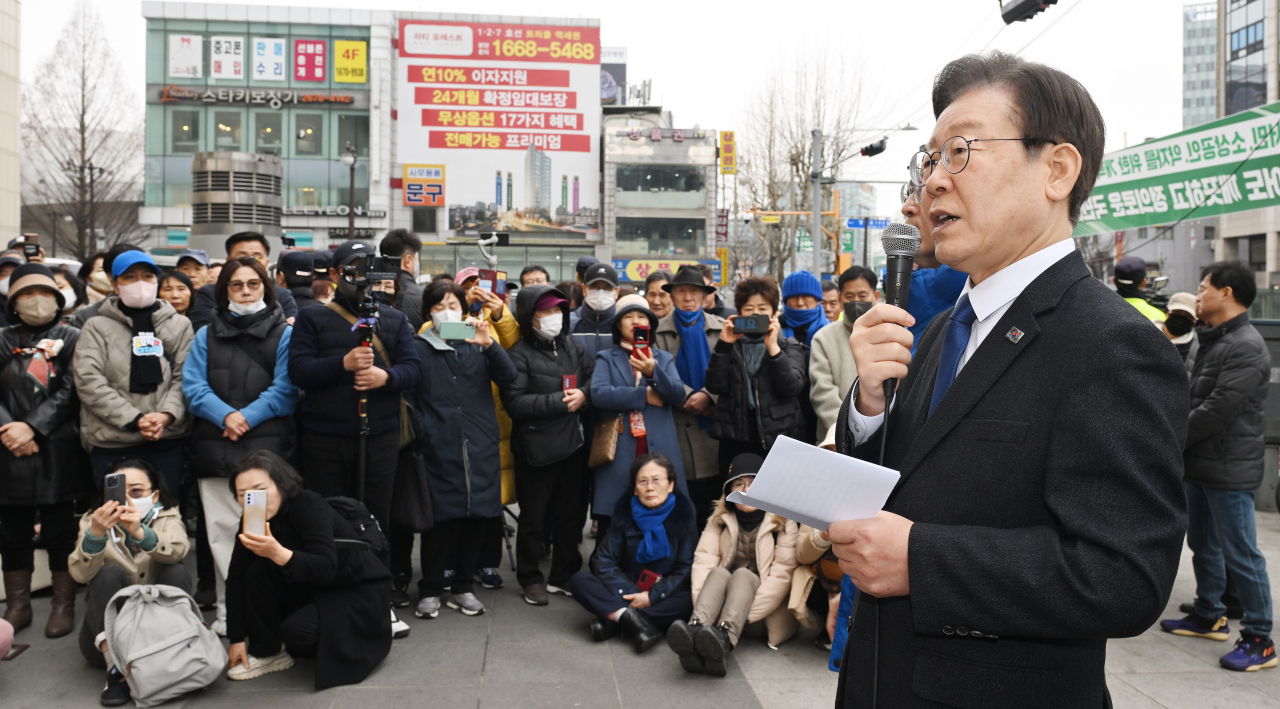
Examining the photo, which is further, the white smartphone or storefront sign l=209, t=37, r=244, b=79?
storefront sign l=209, t=37, r=244, b=79

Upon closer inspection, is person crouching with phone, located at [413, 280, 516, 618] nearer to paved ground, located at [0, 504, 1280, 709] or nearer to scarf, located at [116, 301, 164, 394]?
paved ground, located at [0, 504, 1280, 709]

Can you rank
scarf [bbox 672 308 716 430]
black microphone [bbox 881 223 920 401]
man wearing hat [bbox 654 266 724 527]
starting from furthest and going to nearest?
1. scarf [bbox 672 308 716 430]
2. man wearing hat [bbox 654 266 724 527]
3. black microphone [bbox 881 223 920 401]

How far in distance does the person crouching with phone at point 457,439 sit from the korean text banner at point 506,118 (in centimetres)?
A: 3803

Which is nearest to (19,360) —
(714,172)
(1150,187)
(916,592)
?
(916,592)

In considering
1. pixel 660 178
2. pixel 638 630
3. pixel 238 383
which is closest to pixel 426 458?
pixel 238 383

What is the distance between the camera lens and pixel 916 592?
132cm

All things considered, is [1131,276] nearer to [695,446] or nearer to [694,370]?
[694,370]

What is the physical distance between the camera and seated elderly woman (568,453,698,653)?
4848 millimetres

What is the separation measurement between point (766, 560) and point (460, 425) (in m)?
2.09

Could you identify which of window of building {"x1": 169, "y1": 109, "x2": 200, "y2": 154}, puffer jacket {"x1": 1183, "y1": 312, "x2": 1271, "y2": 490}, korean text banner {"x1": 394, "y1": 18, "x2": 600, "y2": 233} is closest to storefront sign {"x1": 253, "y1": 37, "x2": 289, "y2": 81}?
window of building {"x1": 169, "y1": 109, "x2": 200, "y2": 154}

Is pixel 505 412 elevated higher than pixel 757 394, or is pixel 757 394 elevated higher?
pixel 757 394

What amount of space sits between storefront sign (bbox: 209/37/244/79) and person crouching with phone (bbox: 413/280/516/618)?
43313mm

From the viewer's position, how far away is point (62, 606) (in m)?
4.80

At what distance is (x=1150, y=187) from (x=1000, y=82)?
833 centimetres
